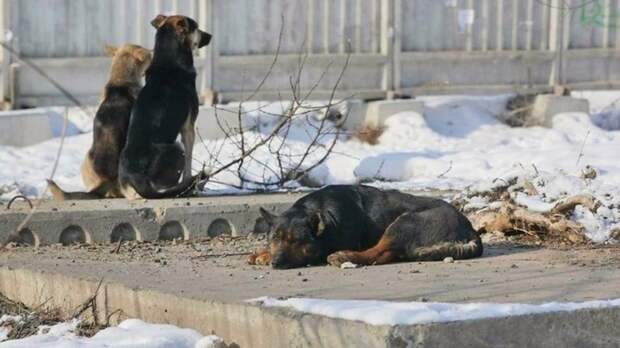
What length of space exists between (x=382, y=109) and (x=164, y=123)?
6.90m

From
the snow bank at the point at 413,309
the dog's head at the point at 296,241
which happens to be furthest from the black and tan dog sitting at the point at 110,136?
the snow bank at the point at 413,309

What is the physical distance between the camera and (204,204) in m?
10.2

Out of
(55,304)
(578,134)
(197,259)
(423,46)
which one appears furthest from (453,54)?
(55,304)

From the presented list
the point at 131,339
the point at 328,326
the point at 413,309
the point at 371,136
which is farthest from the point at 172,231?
the point at 371,136

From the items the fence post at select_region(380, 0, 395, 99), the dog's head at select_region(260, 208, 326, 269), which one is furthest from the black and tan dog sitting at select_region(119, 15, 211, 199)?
the fence post at select_region(380, 0, 395, 99)

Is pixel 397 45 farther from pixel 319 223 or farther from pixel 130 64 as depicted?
pixel 319 223

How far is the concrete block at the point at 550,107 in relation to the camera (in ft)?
61.4

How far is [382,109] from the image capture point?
57.3 ft

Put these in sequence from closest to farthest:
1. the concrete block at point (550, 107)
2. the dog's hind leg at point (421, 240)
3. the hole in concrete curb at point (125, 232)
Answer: the dog's hind leg at point (421, 240) → the hole in concrete curb at point (125, 232) → the concrete block at point (550, 107)

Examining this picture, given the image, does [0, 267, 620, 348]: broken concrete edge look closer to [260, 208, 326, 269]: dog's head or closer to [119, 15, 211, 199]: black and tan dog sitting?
[260, 208, 326, 269]: dog's head

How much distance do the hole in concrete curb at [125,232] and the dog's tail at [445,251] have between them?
2.69 meters

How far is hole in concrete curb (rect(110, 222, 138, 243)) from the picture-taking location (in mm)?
9906

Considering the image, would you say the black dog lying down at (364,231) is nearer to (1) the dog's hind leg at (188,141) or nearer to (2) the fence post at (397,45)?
(1) the dog's hind leg at (188,141)

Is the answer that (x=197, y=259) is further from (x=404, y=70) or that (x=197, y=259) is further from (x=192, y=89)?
(x=404, y=70)
